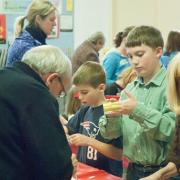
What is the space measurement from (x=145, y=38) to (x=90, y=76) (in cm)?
60

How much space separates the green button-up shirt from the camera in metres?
1.99

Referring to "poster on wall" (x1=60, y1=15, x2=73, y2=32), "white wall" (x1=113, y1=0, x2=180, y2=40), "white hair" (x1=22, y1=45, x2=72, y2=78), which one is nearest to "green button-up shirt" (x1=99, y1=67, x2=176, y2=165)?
"white hair" (x1=22, y1=45, x2=72, y2=78)

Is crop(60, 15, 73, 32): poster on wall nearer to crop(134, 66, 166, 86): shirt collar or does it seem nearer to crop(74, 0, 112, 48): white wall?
crop(74, 0, 112, 48): white wall

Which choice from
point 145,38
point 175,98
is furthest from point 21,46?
point 175,98

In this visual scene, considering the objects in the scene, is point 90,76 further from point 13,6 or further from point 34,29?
point 13,6

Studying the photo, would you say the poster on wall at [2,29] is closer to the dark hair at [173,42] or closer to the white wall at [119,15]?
the white wall at [119,15]

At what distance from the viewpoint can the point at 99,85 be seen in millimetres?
2707

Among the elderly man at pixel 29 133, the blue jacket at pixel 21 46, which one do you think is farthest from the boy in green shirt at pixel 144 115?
the blue jacket at pixel 21 46

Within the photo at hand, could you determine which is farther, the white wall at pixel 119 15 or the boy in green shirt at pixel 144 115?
the white wall at pixel 119 15

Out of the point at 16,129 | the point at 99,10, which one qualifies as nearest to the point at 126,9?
the point at 99,10

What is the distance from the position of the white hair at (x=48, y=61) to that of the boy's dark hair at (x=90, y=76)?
938mm

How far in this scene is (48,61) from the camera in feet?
5.57

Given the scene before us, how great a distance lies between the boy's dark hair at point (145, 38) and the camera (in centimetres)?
220

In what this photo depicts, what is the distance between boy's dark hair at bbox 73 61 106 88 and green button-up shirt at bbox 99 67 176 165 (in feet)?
1.43
